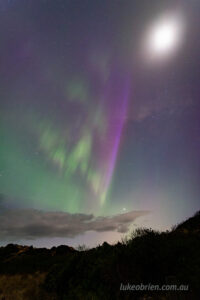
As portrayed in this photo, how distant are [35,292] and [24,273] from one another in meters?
7.13

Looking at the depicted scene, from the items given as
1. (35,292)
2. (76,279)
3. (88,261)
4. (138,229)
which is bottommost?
(35,292)

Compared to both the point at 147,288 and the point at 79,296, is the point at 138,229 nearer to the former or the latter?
the point at 147,288

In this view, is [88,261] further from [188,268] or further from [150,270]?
[188,268]

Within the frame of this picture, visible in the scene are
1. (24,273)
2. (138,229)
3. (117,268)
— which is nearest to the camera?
(117,268)

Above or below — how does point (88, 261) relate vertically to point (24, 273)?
above

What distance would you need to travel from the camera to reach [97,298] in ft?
20.9

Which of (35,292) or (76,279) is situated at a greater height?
(76,279)

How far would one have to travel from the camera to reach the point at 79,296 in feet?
22.5

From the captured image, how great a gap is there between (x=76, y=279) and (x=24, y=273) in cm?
995

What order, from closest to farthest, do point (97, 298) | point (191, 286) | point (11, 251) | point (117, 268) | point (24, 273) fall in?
point (191, 286) → point (97, 298) → point (117, 268) → point (24, 273) → point (11, 251)

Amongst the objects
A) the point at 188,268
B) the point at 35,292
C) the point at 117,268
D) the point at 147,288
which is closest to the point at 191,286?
the point at 188,268

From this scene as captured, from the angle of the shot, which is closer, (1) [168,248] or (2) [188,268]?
(2) [188,268]

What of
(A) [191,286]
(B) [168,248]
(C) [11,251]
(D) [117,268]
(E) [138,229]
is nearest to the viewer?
(A) [191,286]

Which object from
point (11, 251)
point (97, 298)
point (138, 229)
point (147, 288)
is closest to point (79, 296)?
point (97, 298)
